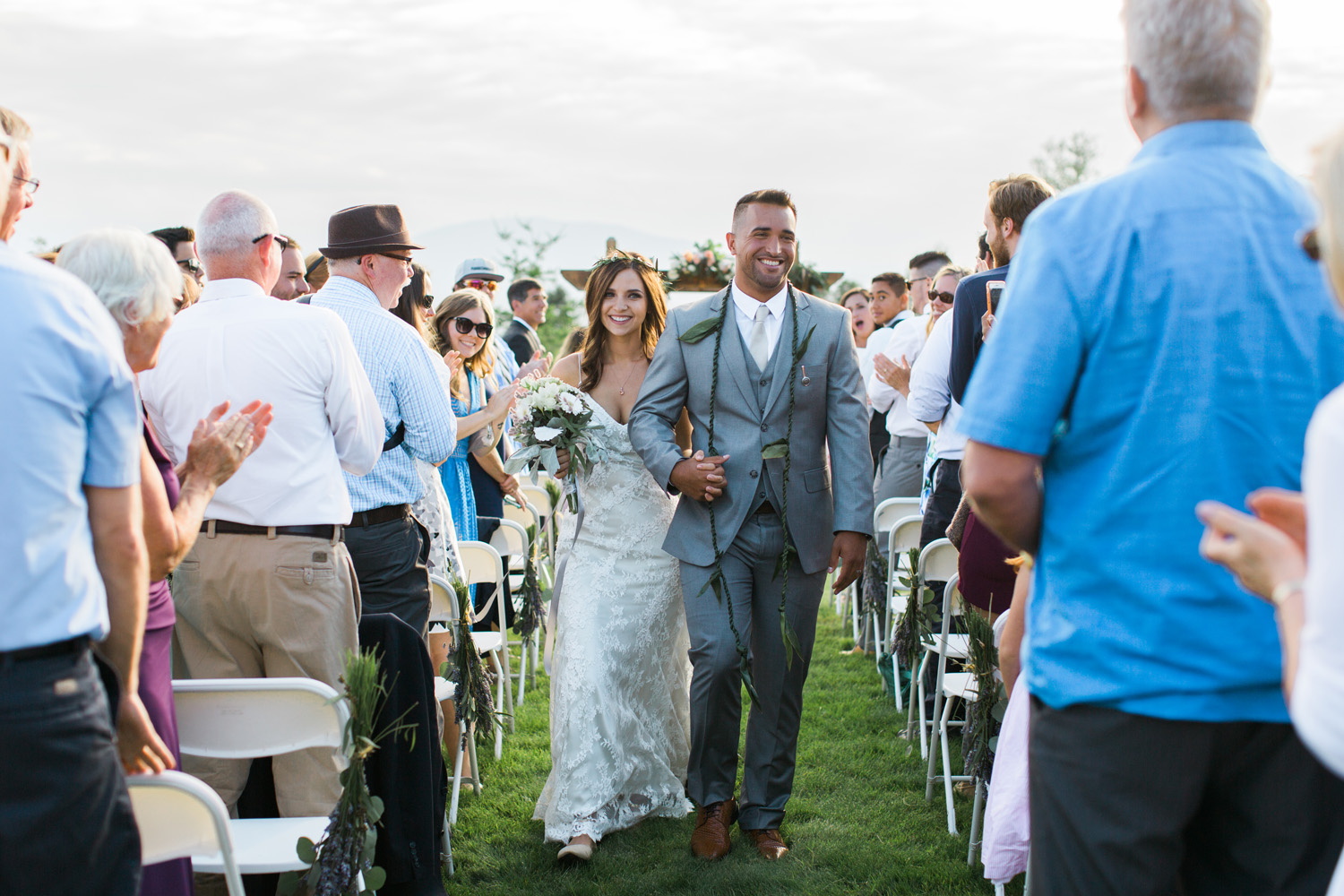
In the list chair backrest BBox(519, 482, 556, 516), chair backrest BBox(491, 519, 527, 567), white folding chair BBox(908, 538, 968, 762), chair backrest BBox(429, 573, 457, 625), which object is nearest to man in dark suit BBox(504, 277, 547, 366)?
chair backrest BBox(519, 482, 556, 516)

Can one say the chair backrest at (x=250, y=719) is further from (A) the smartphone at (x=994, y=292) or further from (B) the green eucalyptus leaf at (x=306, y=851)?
(A) the smartphone at (x=994, y=292)

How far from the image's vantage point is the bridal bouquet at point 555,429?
482cm

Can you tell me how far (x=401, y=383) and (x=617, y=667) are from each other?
1.50m

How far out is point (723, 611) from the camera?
441 cm

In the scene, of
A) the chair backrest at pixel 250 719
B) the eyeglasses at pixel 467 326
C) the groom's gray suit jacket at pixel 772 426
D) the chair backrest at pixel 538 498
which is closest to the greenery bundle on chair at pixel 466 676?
the groom's gray suit jacket at pixel 772 426

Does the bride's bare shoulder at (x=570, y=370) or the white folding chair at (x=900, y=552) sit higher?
the bride's bare shoulder at (x=570, y=370)

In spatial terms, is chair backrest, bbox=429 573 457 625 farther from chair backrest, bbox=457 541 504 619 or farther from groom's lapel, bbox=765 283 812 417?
groom's lapel, bbox=765 283 812 417

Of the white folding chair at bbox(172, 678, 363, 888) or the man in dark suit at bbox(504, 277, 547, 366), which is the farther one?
the man in dark suit at bbox(504, 277, 547, 366)

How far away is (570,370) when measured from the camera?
17.8 ft

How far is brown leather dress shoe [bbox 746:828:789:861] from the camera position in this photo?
171 inches

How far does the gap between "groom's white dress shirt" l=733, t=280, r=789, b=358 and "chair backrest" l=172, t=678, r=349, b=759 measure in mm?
2379

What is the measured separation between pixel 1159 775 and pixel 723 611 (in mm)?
2663

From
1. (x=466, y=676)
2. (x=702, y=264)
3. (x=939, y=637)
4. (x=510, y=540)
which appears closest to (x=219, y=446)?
(x=466, y=676)

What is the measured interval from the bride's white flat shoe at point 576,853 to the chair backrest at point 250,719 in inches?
73.0
